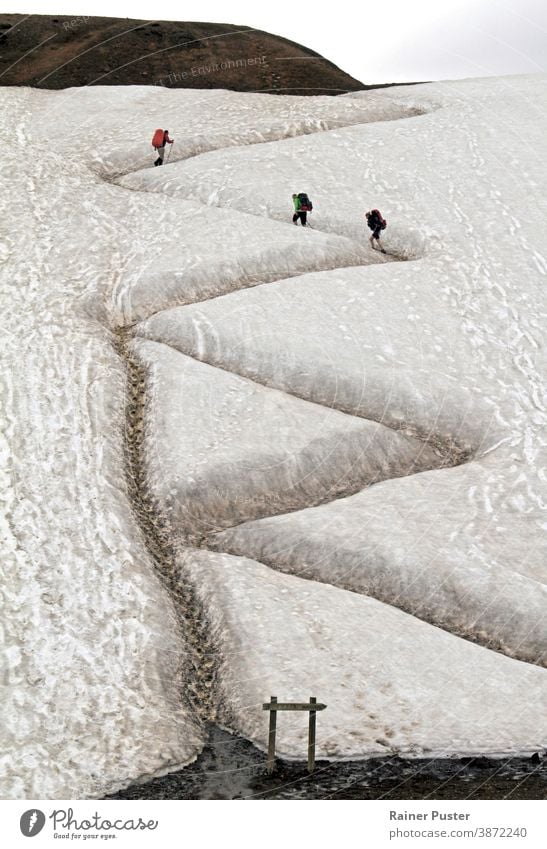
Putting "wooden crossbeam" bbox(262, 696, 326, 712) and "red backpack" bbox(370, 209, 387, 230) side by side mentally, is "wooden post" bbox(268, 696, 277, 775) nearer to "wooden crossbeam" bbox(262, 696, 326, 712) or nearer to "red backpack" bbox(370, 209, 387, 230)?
"wooden crossbeam" bbox(262, 696, 326, 712)

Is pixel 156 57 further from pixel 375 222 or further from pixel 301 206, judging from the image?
pixel 375 222

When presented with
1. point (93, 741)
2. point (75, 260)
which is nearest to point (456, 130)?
point (75, 260)

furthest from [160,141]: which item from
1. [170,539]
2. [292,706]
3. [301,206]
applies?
[292,706]

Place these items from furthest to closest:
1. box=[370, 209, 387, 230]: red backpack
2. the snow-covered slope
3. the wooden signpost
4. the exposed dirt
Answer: the exposed dirt → box=[370, 209, 387, 230]: red backpack → the snow-covered slope → the wooden signpost

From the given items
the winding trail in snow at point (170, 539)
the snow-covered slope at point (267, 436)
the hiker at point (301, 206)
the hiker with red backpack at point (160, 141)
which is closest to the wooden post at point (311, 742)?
the snow-covered slope at point (267, 436)

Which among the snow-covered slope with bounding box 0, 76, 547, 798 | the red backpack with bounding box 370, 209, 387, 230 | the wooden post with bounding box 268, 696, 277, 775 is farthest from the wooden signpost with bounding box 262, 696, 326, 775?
the red backpack with bounding box 370, 209, 387, 230

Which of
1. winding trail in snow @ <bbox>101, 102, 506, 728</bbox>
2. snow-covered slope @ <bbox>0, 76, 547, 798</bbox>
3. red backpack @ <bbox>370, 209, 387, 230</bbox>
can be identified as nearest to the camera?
snow-covered slope @ <bbox>0, 76, 547, 798</bbox>

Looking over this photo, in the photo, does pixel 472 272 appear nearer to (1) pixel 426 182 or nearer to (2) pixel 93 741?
(1) pixel 426 182
